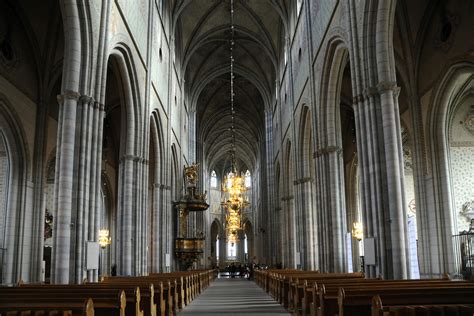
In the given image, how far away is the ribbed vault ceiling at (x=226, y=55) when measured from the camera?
2942cm

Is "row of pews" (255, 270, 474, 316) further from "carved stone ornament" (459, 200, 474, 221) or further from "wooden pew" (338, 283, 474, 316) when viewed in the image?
"carved stone ornament" (459, 200, 474, 221)

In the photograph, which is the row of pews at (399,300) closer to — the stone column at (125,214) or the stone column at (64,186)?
the stone column at (64,186)

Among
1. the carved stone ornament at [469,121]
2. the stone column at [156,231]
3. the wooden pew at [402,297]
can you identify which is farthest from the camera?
the stone column at [156,231]

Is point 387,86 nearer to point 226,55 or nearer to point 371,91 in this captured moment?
point 371,91

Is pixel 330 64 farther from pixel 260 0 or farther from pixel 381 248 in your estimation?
pixel 260 0

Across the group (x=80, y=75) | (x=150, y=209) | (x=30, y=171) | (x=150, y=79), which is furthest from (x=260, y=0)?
(x=80, y=75)

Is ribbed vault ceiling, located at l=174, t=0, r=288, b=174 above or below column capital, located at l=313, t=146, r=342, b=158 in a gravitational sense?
above

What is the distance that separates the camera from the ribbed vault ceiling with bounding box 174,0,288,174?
29422mm

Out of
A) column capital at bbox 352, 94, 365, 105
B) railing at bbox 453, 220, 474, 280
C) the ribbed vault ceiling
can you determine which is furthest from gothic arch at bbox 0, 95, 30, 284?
railing at bbox 453, 220, 474, 280

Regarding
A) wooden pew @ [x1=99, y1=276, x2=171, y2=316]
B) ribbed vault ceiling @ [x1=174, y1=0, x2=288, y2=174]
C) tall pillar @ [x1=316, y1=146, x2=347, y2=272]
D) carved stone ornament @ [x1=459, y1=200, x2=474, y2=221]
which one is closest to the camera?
wooden pew @ [x1=99, y1=276, x2=171, y2=316]

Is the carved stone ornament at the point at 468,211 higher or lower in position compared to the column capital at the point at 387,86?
lower

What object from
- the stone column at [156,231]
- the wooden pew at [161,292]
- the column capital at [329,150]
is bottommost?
the wooden pew at [161,292]

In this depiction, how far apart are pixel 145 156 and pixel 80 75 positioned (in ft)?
21.5

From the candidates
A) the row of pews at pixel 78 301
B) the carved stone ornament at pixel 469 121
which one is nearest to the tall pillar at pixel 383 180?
the row of pews at pixel 78 301
